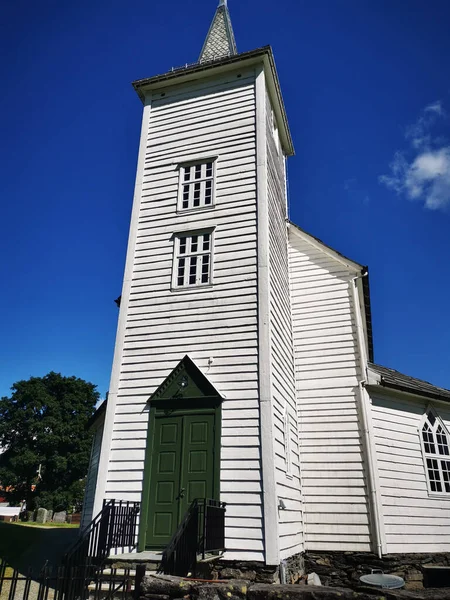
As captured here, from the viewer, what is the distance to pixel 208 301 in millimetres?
11562

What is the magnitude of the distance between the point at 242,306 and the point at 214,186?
398 cm

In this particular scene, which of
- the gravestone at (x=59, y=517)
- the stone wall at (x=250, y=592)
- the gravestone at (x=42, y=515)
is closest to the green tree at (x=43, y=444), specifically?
the gravestone at (x=59, y=517)

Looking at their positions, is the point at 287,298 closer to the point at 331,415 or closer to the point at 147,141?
the point at 331,415

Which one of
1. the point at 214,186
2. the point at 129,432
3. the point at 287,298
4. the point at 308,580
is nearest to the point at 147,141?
the point at 214,186

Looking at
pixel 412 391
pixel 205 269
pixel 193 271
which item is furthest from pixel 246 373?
pixel 412 391

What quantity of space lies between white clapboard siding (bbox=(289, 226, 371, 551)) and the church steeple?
25.6 ft

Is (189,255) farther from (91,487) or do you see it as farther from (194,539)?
(91,487)

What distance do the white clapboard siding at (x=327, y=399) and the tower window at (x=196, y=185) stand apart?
364cm

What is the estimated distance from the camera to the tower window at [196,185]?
43.1 ft

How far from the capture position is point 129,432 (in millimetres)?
10648

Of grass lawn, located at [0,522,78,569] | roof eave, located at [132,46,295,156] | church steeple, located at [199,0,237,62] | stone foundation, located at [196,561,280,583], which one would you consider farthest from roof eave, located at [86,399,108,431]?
church steeple, located at [199,0,237,62]

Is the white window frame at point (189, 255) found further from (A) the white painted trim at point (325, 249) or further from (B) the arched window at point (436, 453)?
(B) the arched window at point (436, 453)

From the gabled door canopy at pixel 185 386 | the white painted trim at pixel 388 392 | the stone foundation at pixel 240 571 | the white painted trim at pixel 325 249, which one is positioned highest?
the white painted trim at pixel 325 249

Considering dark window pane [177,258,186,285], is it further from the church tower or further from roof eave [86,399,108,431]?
roof eave [86,399,108,431]
